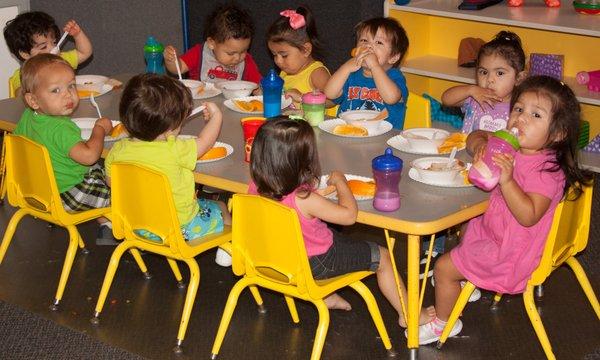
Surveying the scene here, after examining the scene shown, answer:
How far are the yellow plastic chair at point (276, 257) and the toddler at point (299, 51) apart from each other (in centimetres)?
144

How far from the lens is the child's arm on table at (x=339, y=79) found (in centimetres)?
402

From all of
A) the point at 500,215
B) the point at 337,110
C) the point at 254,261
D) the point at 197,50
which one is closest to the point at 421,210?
the point at 500,215

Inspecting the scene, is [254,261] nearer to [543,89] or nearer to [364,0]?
[543,89]

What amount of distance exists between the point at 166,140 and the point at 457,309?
120 cm

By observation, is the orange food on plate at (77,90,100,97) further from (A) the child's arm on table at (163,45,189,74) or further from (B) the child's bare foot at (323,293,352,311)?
(B) the child's bare foot at (323,293,352,311)

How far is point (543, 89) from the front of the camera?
3127mm

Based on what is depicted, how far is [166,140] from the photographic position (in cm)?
350

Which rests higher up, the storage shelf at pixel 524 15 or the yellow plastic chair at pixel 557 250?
the storage shelf at pixel 524 15

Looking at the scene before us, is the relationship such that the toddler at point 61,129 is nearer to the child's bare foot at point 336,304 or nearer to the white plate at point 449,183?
the child's bare foot at point 336,304

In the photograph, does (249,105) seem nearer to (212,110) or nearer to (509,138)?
(212,110)

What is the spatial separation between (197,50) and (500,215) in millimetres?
2421

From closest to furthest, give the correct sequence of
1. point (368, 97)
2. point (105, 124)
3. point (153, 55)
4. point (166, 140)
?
1. point (166, 140)
2. point (105, 124)
3. point (368, 97)
4. point (153, 55)

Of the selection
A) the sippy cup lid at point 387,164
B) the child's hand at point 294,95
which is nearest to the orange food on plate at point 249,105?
the child's hand at point 294,95

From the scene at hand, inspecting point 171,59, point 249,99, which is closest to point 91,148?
point 249,99
